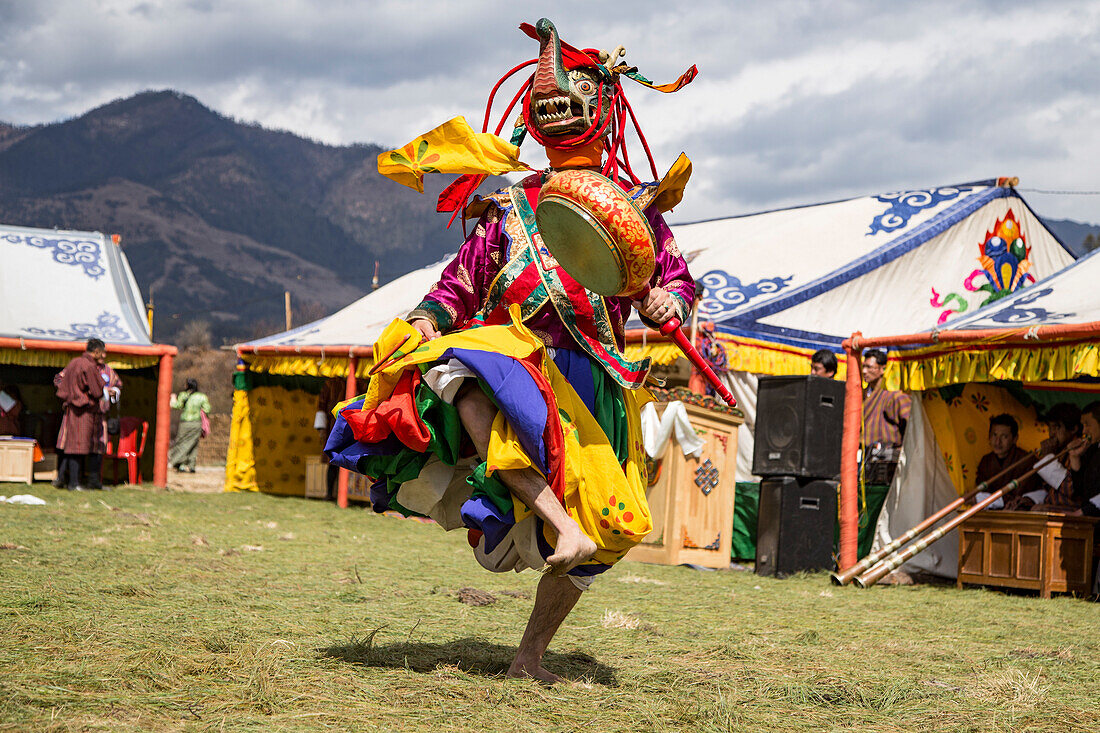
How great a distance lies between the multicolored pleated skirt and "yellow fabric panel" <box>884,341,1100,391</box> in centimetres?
434

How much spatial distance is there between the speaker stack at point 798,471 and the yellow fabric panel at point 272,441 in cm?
834

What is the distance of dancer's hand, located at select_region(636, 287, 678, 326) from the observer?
9.69ft

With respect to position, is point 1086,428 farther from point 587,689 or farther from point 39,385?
point 39,385

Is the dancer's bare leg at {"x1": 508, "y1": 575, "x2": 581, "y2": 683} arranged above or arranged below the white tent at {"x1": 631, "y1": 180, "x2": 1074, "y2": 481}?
below

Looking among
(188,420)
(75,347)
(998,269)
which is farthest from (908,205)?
(188,420)

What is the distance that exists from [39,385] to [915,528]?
13.1m

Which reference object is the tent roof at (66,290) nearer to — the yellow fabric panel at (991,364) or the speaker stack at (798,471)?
the speaker stack at (798,471)

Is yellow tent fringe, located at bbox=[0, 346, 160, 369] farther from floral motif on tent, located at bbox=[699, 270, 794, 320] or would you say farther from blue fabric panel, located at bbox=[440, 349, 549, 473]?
blue fabric panel, located at bbox=[440, 349, 549, 473]

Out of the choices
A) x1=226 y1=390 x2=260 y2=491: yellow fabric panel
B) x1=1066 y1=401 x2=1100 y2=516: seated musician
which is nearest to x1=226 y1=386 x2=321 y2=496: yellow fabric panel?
x1=226 y1=390 x2=260 y2=491: yellow fabric panel

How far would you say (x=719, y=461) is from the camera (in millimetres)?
7996

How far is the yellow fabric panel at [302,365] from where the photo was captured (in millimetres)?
12285

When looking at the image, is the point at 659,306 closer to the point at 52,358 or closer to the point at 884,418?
the point at 884,418

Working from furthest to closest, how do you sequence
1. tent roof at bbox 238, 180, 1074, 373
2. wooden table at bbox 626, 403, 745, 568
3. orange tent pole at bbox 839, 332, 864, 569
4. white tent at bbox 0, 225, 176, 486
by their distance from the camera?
white tent at bbox 0, 225, 176, 486
tent roof at bbox 238, 180, 1074, 373
wooden table at bbox 626, 403, 745, 568
orange tent pole at bbox 839, 332, 864, 569

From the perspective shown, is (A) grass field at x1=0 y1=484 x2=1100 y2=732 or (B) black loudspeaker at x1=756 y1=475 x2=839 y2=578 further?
(B) black loudspeaker at x1=756 y1=475 x2=839 y2=578
